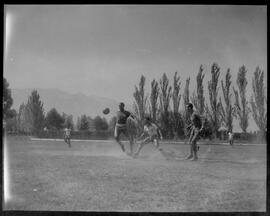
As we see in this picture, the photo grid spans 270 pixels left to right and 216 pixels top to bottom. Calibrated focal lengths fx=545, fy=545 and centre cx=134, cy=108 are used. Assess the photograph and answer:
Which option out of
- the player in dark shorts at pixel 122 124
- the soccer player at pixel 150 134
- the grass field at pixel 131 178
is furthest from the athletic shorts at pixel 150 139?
the player in dark shorts at pixel 122 124

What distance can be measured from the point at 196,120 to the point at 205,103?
12.7 inches

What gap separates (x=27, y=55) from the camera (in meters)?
8.48

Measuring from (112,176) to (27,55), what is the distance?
2.31 metres

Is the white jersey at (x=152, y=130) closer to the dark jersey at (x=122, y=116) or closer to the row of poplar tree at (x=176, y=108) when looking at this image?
the row of poplar tree at (x=176, y=108)

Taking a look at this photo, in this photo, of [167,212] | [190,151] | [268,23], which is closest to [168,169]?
[190,151]

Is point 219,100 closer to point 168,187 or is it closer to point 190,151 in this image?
point 190,151

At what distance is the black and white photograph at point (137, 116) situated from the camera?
27.0 feet

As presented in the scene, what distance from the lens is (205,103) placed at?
893cm

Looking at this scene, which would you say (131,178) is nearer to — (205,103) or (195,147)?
(195,147)

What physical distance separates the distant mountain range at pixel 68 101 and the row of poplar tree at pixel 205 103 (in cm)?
59

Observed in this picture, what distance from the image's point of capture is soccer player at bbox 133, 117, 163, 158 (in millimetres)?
8953

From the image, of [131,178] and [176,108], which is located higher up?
[176,108]

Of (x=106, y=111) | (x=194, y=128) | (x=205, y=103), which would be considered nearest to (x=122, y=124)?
(x=106, y=111)

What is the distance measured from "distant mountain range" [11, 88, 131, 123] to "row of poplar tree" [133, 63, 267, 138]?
59 centimetres
